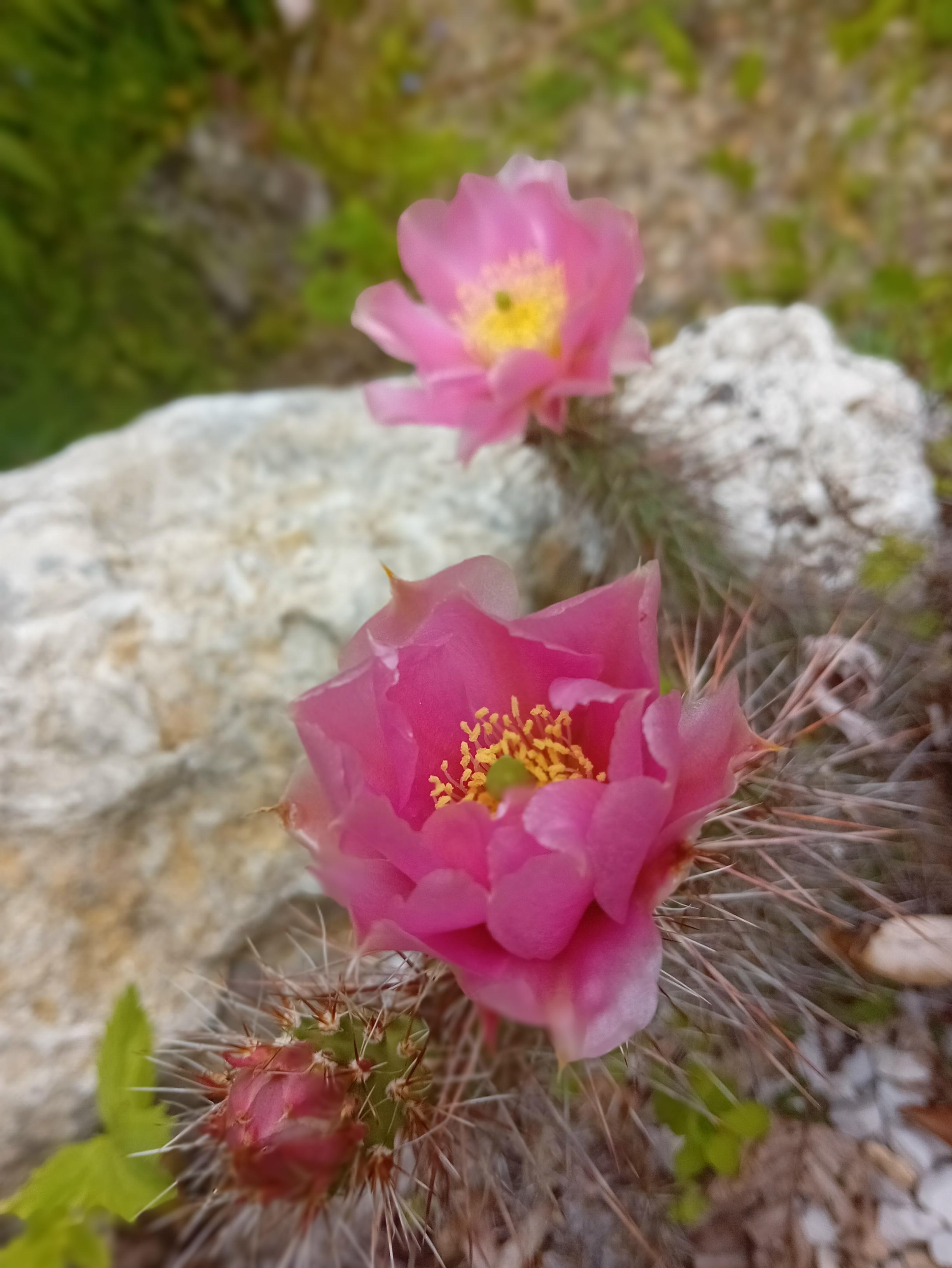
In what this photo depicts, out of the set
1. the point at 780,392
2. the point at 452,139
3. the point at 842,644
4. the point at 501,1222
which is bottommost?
the point at 501,1222

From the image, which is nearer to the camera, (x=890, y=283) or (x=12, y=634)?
(x=12, y=634)

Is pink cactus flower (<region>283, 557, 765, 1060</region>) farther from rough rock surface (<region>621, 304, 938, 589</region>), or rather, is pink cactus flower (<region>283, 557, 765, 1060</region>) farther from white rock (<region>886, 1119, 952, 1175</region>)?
rough rock surface (<region>621, 304, 938, 589</region>)

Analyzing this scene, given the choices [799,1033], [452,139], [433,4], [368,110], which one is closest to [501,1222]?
[799,1033]

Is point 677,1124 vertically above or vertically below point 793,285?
below

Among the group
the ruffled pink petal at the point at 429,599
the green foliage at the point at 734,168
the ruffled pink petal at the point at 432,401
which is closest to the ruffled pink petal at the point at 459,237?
the ruffled pink petal at the point at 432,401

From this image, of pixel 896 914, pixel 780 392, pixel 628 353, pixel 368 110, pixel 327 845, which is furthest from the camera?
pixel 368 110

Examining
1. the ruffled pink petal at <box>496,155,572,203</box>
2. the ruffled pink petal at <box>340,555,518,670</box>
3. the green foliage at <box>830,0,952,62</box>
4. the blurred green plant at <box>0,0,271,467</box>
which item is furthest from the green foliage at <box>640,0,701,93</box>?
the ruffled pink petal at <box>340,555,518,670</box>

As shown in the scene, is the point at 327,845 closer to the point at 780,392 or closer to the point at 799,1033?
the point at 799,1033

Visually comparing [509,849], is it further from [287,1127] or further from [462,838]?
[287,1127]
